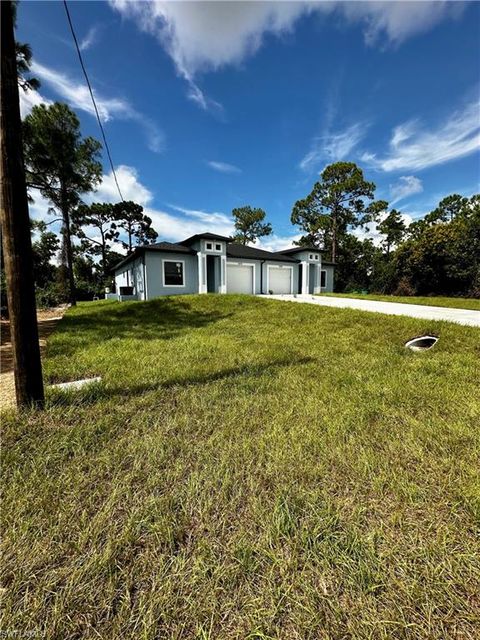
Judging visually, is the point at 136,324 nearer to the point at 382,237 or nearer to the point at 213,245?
the point at 213,245

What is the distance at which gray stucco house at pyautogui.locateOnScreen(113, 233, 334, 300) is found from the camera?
14.0m

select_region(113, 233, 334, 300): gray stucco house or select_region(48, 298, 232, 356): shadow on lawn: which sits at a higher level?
select_region(113, 233, 334, 300): gray stucco house

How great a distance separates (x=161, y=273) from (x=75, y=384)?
11.3 meters

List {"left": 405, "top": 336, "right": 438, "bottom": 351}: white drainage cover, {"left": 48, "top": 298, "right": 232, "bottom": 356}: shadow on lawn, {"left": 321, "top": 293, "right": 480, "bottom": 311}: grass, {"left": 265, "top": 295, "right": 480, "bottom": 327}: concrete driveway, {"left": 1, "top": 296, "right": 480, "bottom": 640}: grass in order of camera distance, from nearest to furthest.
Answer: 1. {"left": 1, "top": 296, "right": 480, "bottom": 640}: grass
2. {"left": 405, "top": 336, "right": 438, "bottom": 351}: white drainage cover
3. {"left": 48, "top": 298, "right": 232, "bottom": 356}: shadow on lawn
4. {"left": 265, "top": 295, "right": 480, "bottom": 327}: concrete driveway
5. {"left": 321, "top": 293, "right": 480, "bottom": 311}: grass

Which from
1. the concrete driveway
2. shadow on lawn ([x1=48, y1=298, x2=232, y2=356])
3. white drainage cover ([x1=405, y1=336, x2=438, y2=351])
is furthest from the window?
white drainage cover ([x1=405, y1=336, x2=438, y2=351])

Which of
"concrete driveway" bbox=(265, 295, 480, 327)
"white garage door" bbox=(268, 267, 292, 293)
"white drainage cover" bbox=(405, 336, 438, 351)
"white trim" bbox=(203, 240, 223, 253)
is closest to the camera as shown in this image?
"white drainage cover" bbox=(405, 336, 438, 351)

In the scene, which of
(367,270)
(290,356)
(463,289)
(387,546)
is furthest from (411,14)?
(367,270)

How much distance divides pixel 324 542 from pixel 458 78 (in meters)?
13.0

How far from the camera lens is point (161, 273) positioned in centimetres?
1405

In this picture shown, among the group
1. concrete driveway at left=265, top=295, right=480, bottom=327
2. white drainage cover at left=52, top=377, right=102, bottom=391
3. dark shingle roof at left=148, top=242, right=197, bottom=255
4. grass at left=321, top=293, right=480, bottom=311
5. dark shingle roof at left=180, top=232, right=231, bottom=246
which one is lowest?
white drainage cover at left=52, top=377, right=102, bottom=391

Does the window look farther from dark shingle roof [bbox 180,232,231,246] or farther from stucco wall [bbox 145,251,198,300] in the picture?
dark shingle roof [bbox 180,232,231,246]

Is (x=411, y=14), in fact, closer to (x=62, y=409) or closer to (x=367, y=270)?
(x=62, y=409)

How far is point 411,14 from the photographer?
5.70 m

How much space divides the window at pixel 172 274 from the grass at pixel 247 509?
1135 centimetres
